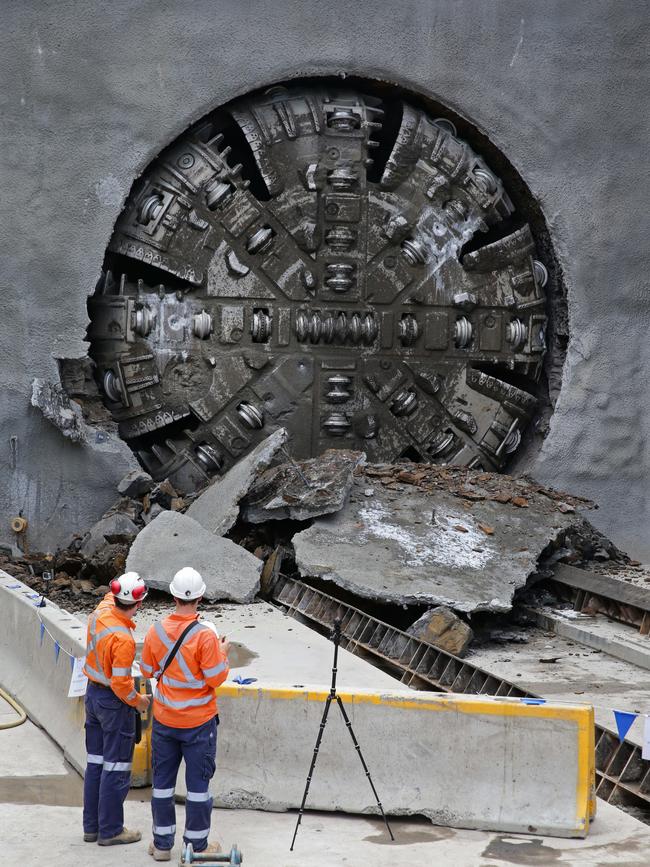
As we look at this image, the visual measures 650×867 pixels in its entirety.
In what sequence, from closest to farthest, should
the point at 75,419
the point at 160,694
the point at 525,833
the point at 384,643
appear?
the point at 160,694, the point at 525,833, the point at 384,643, the point at 75,419

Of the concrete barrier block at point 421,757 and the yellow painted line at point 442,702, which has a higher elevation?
the yellow painted line at point 442,702

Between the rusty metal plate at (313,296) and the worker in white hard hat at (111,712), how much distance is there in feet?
19.0

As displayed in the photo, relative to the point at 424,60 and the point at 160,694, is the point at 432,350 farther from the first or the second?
the point at 160,694

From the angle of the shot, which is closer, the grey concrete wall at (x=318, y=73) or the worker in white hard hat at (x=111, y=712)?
the worker in white hard hat at (x=111, y=712)

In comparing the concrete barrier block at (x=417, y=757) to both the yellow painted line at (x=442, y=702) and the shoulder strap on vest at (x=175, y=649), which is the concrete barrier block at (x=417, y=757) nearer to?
the yellow painted line at (x=442, y=702)

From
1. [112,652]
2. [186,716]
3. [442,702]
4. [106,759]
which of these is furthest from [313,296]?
[186,716]

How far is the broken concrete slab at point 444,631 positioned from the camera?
7824 mm

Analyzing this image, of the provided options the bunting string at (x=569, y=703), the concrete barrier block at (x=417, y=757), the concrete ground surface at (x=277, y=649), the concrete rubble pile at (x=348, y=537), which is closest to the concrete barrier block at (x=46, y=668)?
the bunting string at (x=569, y=703)

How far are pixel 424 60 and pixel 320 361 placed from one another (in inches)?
103

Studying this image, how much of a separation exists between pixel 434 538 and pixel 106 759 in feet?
14.9

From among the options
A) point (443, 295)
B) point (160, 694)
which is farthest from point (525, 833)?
point (443, 295)

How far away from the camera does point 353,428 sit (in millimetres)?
10984

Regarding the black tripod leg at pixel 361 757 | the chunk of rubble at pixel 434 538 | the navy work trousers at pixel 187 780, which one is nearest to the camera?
the navy work trousers at pixel 187 780

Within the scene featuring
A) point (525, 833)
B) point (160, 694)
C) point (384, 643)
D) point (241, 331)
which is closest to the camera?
point (160, 694)
